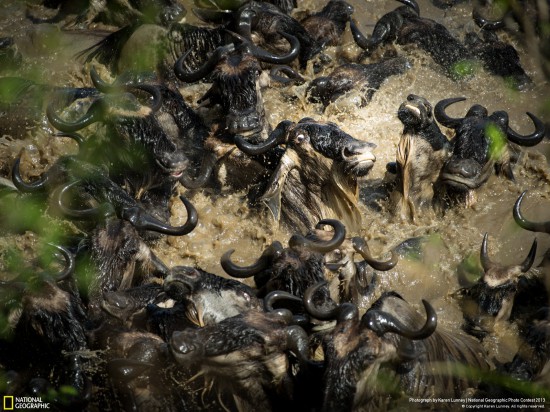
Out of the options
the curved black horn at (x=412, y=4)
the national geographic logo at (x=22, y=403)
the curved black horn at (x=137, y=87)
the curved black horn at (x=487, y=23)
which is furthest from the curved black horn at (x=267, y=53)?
the national geographic logo at (x=22, y=403)

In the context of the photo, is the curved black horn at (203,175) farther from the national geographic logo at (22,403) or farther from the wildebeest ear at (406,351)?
the wildebeest ear at (406,351)

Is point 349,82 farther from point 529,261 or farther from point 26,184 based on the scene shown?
point 26,184

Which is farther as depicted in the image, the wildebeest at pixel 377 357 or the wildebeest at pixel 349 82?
the wildebeest at pixel 349 82

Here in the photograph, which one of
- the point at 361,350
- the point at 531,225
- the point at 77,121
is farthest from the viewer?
the point at 77,121

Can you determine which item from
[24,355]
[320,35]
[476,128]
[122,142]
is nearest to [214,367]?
[24,355]

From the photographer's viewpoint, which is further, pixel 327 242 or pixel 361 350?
pixel 327 242


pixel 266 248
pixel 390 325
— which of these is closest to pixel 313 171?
pixel 266 248

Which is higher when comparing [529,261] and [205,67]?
[529,261]
